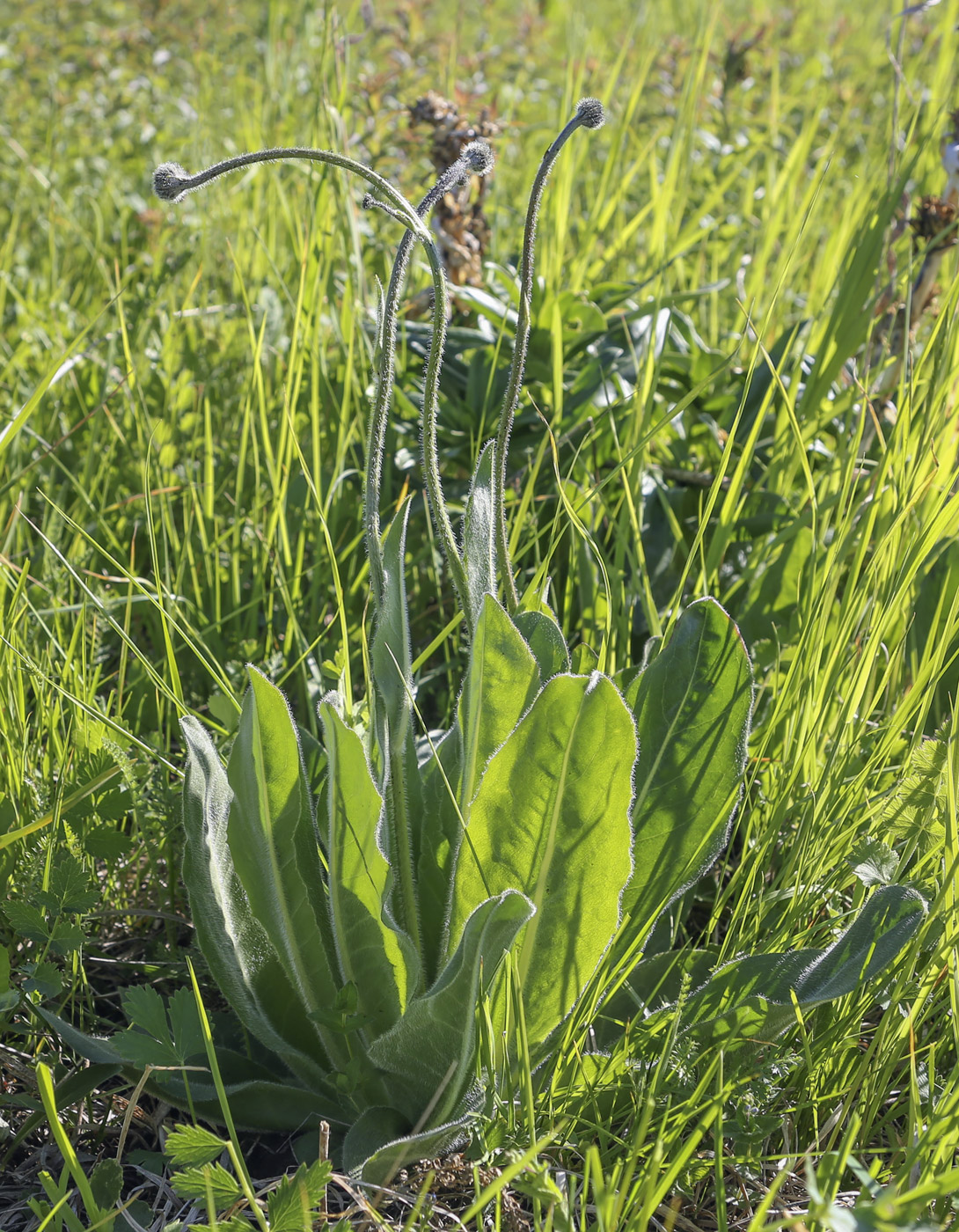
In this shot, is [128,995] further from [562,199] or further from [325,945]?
[562,199]

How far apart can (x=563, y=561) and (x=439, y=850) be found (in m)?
0.72

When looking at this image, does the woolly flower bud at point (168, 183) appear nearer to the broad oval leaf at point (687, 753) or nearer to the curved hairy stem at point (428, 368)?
the curved hairy stem at point (428, 368)

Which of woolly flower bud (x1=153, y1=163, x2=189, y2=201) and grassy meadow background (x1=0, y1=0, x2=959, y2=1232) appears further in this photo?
grassy meadow background (x1=0, y1=0, x2=959, y2=1232)

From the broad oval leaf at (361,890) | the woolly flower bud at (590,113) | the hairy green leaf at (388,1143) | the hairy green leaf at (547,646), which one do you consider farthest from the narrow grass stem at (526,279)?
the hairy green leaf at (388,1143)

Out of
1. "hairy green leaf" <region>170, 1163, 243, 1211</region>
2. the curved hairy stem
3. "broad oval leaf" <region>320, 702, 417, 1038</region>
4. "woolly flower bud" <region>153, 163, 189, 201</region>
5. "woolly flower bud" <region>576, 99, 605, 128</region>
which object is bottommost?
"hairy green leaf" <region>170, 1163, 243, 1211</region>

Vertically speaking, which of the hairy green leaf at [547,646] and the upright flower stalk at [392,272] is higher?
the upright flower stalk at [392,272]

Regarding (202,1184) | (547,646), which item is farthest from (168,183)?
(202,1184)

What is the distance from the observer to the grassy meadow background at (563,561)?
931 millimetres

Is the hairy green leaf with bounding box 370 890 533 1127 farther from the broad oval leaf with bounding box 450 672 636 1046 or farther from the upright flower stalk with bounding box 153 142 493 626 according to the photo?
the upright flower stalk with bounding box 153 142 493 626

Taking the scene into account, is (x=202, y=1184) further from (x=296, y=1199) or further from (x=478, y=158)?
(x=478, y=158)

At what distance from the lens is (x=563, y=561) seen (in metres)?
1.66

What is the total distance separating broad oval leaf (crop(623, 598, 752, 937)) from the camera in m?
1.00

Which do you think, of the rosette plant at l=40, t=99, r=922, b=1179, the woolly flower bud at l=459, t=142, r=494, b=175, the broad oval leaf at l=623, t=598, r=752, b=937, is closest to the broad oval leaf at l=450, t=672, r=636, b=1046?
the rosette plant at l=40, t=99, r=922, b=1179

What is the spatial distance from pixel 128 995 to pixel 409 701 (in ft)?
1.19
